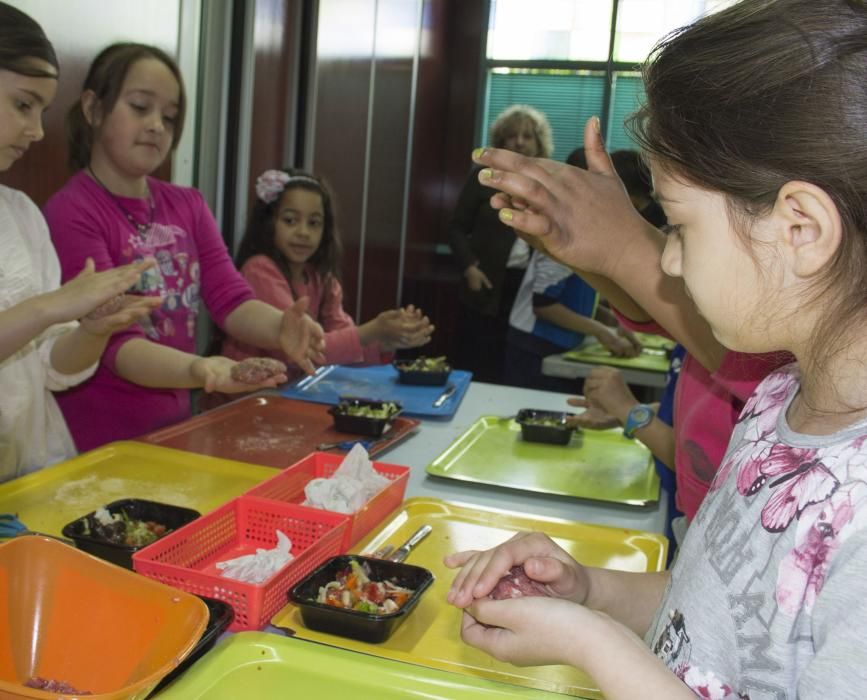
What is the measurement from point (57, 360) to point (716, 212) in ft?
4.16

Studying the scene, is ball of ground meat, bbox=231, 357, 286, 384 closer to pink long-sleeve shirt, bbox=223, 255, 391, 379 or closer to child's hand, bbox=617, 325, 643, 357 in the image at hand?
pink long-sleeve shirt, bbox=223, 255, 391, 379

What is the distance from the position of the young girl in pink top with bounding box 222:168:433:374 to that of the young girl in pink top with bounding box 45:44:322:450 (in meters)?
0.47

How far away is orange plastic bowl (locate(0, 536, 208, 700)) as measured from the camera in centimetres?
77

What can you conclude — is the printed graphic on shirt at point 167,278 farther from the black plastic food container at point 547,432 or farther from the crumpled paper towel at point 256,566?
the crumpled paper towel at point 256,566

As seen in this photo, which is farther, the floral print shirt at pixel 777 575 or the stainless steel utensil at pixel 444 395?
the stainless steel utensil at pixel 444 395

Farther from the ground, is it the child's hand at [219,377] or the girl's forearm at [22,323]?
the girl's forearm at [22,323]

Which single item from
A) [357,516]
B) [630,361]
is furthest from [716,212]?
[630,361]

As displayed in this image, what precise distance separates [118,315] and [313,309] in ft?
4.10

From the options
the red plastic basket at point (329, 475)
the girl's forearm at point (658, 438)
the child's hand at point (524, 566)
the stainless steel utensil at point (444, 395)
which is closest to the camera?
the child's hand at point (524, 566)

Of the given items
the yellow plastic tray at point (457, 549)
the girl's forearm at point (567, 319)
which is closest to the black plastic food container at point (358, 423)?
the yellow plastic tray at point (457, 549)

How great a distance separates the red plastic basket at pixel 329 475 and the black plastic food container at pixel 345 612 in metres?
0.13

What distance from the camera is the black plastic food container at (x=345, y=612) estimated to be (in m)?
0.89

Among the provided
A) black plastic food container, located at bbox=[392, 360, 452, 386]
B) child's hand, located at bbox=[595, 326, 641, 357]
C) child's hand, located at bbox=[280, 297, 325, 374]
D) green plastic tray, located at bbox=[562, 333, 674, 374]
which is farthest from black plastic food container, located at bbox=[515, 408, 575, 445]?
child's hand, located at bbox=[595, 326, 641, 357]

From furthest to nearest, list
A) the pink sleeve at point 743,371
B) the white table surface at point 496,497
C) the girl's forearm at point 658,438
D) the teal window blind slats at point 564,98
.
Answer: the teal window blind slats at point 564,98 < the girl's forearm at point 658,438 < the white table surface at point 496,497 < the pink sleeve at point 743,371
